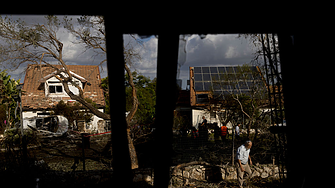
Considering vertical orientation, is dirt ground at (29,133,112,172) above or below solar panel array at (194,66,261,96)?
below

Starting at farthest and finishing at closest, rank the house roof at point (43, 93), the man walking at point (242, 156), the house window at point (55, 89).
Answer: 1. the house window at point (55, 89)
2. the house roof at point (43, 93)
3. the man walking at point (242, 156)

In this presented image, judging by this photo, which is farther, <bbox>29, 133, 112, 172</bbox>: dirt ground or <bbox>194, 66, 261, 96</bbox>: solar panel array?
<bbox>194, 66, 261, 96</bbox>: solar panel array

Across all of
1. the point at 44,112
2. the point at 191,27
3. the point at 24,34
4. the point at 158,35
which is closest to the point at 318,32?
the point at 191,27

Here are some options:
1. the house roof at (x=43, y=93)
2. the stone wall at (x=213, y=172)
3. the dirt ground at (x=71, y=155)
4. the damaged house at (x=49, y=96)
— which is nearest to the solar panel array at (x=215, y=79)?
the stone wall at (x=213, y=172)

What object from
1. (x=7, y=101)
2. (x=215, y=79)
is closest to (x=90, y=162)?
(x=215, y=79)

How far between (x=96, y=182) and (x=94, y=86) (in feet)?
48.9

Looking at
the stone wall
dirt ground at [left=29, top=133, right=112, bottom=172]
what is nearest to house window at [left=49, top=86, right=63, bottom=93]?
dirt ground at [left=29, top=133, right=112, bottom=172]

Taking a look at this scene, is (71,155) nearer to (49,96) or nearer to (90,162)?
(90,162)

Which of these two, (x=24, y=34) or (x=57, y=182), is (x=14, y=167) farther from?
(x=24, y=34)

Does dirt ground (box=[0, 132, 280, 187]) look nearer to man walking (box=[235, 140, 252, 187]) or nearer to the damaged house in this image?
man walking (box=[235, 140, 252, 187])

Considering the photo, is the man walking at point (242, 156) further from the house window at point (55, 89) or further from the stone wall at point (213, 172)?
the house window at point (55, 89)

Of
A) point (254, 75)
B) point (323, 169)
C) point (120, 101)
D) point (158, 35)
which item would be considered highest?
point (254, 75)

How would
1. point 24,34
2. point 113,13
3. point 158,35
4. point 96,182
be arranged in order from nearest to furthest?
point 113,13
point 158,35
point 96,182
point 24,34

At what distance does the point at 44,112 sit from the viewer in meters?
18.4
